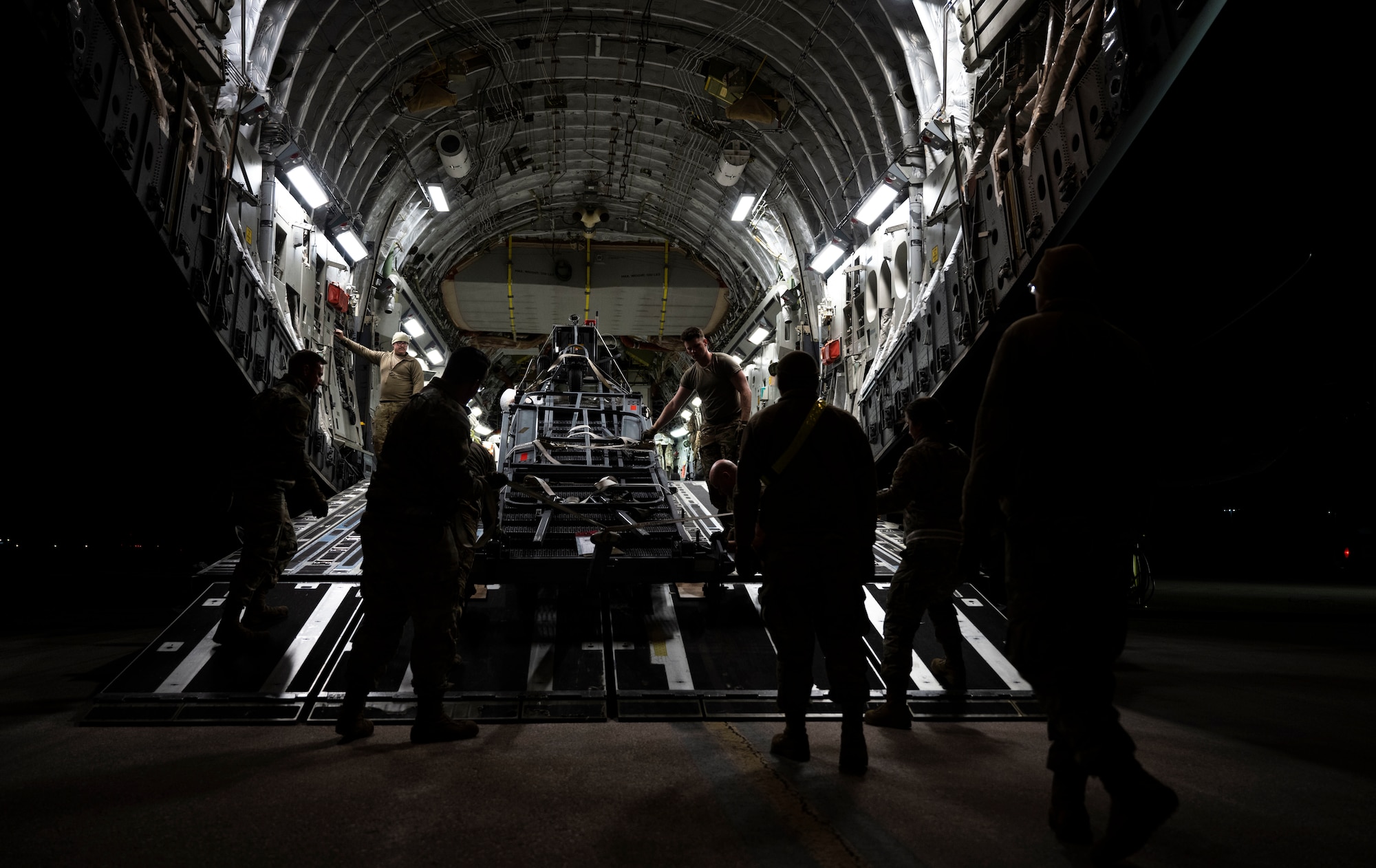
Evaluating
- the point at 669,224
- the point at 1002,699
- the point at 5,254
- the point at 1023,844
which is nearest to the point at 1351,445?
the point at 1002,699

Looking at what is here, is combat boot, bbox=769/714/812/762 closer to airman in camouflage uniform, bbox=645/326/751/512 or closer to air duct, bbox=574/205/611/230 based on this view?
airman in camouflage uniform, bbox=645/326/751/512

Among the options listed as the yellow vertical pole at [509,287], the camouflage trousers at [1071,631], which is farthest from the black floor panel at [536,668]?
the yellow vertical pole at [509,287]

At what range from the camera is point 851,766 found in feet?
9.66

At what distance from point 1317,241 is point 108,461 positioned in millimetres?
9968

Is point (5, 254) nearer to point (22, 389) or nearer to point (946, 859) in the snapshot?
point (22, 389)

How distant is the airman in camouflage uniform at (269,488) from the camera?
179 inches

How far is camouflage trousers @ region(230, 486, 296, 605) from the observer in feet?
14.7

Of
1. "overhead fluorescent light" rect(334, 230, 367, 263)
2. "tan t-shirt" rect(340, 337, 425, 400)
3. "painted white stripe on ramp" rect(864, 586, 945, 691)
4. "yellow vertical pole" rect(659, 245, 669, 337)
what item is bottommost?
"painted white stripe on ramp" rect(864, 586, 945, 691)

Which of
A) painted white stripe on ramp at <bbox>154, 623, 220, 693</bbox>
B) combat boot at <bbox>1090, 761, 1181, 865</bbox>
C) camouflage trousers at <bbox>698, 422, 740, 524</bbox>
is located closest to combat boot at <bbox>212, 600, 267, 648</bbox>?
painted white stripe on ramp at <bbox>154, 623, 220, 693</bbox>

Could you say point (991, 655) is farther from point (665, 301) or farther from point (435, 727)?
point (665, 301)

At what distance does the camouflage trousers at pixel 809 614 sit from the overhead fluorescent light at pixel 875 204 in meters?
8.87

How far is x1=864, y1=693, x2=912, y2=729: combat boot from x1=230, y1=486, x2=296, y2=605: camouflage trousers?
357cm

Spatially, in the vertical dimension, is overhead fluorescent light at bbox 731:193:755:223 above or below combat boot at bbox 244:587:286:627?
above

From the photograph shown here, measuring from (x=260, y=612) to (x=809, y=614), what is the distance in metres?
3.44
